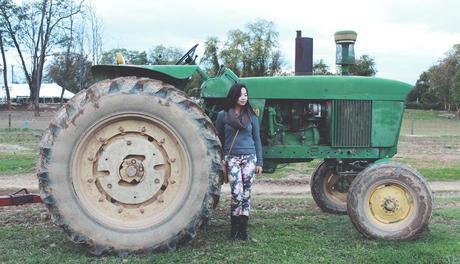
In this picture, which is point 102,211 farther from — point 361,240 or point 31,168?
point 31,168

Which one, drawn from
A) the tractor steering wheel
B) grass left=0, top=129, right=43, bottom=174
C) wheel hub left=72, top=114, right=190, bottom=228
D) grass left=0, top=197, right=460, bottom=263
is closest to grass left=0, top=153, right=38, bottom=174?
grass left=0, top=129, right=43, bottom=174

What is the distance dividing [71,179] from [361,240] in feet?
9.89

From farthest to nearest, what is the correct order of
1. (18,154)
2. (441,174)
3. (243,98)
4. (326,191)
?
(18,154)
(441,174)
(326,191)
(243,98)

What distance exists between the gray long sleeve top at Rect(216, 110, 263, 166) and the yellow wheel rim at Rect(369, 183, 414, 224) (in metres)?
1.30

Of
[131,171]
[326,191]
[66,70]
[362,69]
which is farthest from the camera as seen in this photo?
[66,70]

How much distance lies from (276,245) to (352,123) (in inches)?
73.4

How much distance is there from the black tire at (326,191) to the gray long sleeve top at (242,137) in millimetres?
1911

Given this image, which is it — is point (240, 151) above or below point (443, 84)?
below

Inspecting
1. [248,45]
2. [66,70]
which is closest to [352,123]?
[248,45]

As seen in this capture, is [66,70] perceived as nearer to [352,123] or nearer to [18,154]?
[18,154]

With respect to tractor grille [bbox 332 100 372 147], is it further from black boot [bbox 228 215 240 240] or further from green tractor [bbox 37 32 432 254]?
black boot [bbox 228 215 240 240]

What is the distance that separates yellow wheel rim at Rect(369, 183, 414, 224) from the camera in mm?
6148

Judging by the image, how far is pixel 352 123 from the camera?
683 centimetres

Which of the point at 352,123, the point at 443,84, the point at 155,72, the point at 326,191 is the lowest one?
the point at 326,191
